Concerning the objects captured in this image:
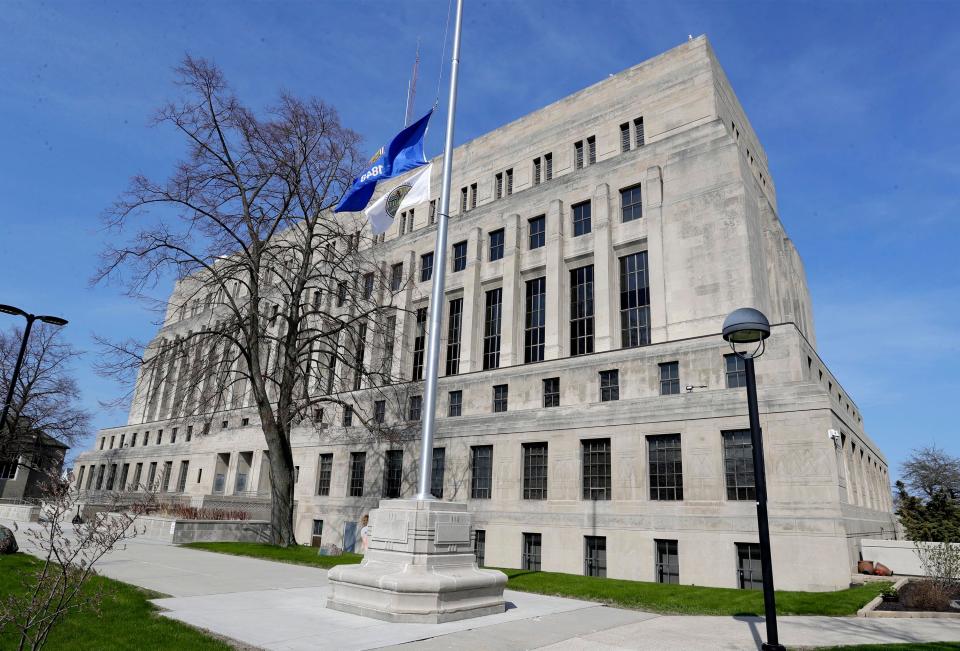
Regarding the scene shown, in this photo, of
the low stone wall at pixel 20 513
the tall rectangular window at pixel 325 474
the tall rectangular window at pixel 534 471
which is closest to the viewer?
the tall rectangular window at pixel 534 471

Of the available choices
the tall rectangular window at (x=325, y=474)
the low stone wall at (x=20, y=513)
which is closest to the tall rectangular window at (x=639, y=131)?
the tall rectangular window at (x=325, y=474)

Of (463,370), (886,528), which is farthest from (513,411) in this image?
(886,528)

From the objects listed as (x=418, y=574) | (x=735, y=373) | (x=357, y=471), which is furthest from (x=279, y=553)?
(x=735, y=373)

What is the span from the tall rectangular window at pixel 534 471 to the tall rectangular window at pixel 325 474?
50.3ft

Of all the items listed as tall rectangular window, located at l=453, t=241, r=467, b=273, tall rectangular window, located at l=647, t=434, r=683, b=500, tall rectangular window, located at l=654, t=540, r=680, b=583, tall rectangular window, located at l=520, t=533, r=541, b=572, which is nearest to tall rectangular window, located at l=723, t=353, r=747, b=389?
tall rectangular window, located at l=647, t=434, r=683, b=500

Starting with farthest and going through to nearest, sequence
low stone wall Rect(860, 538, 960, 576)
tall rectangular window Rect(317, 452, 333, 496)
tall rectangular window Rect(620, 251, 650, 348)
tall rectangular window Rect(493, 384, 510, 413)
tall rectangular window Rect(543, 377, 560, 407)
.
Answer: tall rectangular window Rect(317, 452, 333, 496) → tall rectangular window Rect(493, 384, 510, 413) → tall rectangular window Rect(620, 251, 650, 348) → tall rectangular window Rect(543, 377, 560, 407) → low stone wall Rect(860, 538, 960, 576)

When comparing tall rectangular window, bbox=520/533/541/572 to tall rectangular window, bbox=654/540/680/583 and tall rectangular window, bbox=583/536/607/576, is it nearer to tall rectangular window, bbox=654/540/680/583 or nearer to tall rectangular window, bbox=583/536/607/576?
tall rectangular window, bbox=583/536/607/576

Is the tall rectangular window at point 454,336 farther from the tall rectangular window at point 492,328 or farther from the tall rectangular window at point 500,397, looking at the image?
the tall rectangular window at point 500,397

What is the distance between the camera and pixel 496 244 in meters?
40.2

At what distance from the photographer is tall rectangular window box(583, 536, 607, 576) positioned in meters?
26.2

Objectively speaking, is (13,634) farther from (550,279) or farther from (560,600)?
(550,279)

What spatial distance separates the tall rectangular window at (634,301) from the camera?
3234 cm

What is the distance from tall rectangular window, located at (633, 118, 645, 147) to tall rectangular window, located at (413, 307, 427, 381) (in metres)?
18.3

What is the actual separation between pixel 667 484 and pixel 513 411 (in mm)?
9174
